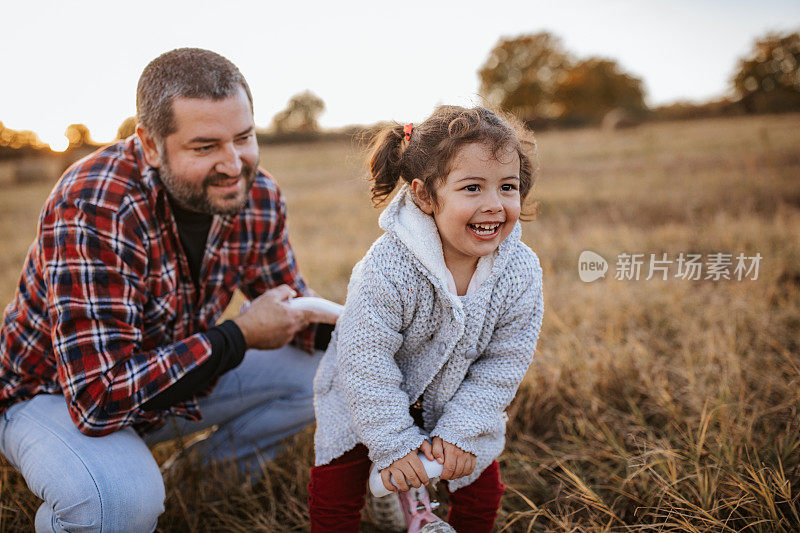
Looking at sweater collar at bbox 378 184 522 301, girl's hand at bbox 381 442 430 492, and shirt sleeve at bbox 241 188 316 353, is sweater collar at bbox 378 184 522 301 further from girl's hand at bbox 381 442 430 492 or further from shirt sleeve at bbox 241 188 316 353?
shirt sleeve at bbox 241 188 316 353

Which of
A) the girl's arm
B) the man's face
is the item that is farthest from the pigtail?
the man's face

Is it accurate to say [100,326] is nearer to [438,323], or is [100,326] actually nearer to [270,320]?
[270,320]

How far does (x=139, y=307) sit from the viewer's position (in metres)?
1.93

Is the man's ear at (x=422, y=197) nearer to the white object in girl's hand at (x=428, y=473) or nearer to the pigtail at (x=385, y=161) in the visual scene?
the pigtail at (x=385, y=161)

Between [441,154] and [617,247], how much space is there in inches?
139

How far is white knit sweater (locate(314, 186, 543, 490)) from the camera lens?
62.0 inches

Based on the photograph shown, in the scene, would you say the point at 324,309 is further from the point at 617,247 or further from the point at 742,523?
the point at 617,247

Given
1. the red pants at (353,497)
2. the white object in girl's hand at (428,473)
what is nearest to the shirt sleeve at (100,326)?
the red pants at (353,497)

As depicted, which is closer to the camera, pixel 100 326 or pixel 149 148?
pixel 100 326

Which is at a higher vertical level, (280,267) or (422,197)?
(422,197)

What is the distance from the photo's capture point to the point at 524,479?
2246mm

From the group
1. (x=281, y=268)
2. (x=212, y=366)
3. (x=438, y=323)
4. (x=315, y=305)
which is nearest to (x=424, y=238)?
(x=438, y=323)

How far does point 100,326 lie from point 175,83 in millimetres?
867

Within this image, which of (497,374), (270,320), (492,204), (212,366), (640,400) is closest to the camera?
(492,204)
